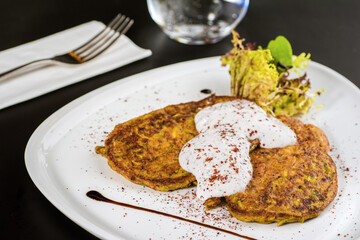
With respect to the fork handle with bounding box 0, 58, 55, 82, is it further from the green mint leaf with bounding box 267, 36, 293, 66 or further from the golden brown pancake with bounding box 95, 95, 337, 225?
the green mint leaf with bounding box 267, 36, 293, 66

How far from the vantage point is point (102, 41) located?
5.56 m

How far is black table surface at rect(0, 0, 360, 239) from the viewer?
3.50 metres

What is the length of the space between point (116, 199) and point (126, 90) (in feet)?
4.73

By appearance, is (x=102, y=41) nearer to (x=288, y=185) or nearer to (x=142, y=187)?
(x=142, y=187)

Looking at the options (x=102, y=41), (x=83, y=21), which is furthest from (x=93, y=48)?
(x=83, y=21)

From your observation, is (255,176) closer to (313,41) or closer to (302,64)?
(302,64)

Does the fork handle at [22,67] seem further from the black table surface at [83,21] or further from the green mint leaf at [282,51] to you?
the green mint leaf at [282,51]

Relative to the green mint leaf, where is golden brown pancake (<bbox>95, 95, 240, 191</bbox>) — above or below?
below

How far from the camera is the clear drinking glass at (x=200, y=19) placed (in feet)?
18.9

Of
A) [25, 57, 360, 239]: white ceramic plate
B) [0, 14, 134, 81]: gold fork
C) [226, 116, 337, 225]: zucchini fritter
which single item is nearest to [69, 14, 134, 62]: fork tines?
[0, 14, 134, 81]: gold fork

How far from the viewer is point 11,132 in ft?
14.0

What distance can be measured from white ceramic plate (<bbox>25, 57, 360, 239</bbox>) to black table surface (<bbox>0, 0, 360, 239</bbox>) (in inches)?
7.0

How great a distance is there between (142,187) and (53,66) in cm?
201

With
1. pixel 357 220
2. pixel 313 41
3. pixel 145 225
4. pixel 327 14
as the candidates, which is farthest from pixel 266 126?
pixel 327 14
